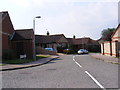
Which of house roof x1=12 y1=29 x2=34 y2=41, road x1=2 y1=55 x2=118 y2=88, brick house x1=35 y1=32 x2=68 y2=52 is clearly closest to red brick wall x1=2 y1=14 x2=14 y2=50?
house roof x1=12 y1=29 x2=34 y2=41

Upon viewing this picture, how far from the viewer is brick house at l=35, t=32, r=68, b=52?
62.5m

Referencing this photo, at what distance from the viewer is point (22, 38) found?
3103 cm

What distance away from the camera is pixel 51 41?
6272 cm

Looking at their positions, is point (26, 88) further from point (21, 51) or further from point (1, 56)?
point (21, 51)

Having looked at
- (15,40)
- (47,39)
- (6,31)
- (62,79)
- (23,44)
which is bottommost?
(62,79)

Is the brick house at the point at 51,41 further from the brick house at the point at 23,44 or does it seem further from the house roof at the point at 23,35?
the brick house at the point at 23,44

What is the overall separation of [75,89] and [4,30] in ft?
77.6

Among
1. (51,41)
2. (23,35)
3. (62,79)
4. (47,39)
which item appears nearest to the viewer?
(62,79)

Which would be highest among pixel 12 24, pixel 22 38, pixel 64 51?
pixel 12 24

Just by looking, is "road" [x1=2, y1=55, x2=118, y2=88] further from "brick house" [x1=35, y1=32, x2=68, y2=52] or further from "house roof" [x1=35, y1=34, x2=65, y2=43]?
"house roof" [x1=35, y1=34, x2=65, y2=43]

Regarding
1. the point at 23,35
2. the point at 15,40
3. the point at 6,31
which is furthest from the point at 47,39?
the point at 6,31

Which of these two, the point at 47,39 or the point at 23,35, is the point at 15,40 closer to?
the point at 23,35

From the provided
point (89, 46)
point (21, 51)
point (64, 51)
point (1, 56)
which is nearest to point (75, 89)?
point (1, 56)

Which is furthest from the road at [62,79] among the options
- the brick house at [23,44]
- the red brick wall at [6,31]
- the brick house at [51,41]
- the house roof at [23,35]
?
the brick house at [51,41]
